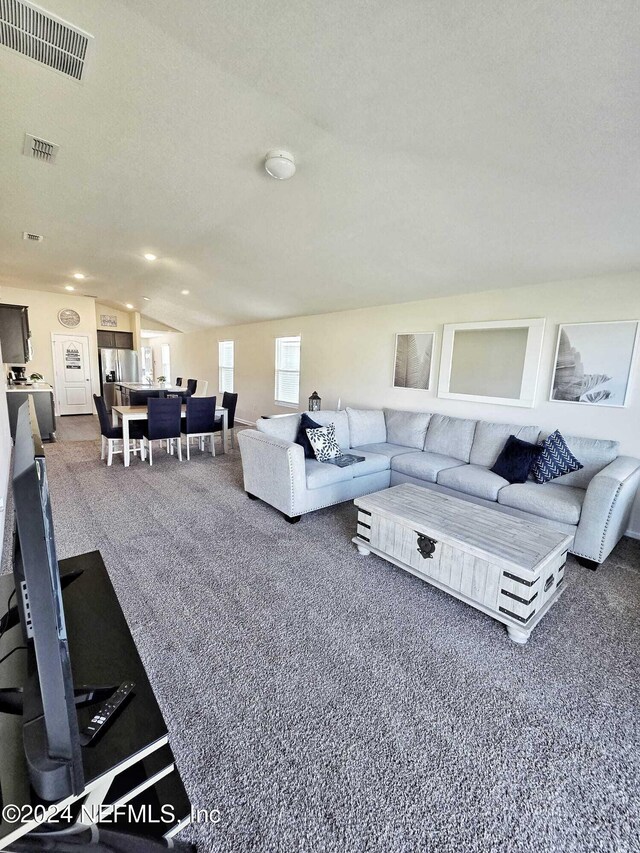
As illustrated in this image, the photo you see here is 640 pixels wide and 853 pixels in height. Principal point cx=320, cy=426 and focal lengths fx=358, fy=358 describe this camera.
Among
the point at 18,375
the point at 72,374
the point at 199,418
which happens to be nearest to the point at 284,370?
the point at 199,418

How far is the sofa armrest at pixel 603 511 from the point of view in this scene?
8.33 feet

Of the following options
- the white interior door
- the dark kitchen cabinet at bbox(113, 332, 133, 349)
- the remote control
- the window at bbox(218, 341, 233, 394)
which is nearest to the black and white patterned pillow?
the remote control

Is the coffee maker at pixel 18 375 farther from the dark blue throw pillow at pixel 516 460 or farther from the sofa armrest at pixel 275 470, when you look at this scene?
the dark blue throw pillow at pixel 516 460

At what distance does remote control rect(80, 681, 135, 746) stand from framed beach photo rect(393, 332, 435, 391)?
4285 mm

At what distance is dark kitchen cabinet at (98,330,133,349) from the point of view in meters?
10.0

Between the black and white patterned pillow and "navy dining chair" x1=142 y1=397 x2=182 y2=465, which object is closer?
the black and white patterned pillow

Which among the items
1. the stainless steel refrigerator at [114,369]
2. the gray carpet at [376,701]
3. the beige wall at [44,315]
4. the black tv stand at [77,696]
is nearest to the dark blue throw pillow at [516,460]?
the gray carpet at [376,701]

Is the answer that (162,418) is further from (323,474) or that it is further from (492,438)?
(492,438)

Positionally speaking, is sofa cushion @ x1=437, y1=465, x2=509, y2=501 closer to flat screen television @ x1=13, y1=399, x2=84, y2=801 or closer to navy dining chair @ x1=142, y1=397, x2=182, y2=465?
flat screen television @ x1=13, y1=399, x2=84, y2=801

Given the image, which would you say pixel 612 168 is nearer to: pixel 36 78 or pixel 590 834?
pixel 590 834

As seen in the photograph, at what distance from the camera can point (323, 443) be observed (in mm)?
3682

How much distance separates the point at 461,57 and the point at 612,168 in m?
1.15

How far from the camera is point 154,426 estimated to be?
484 centimetres

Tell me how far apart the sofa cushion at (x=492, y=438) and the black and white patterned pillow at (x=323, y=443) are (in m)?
1.45
